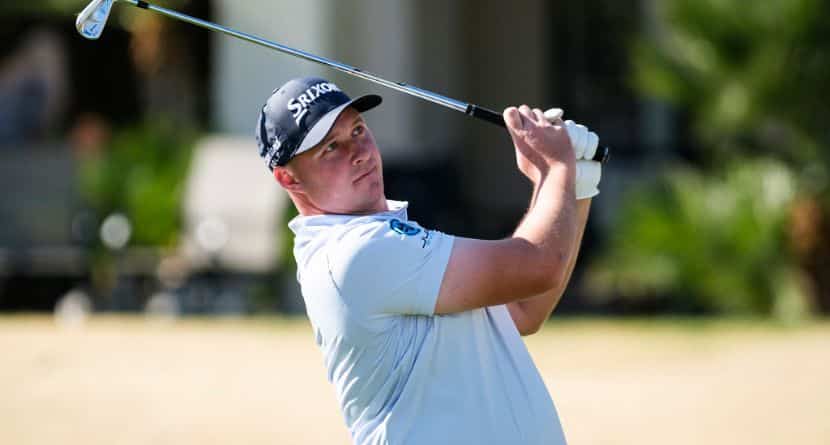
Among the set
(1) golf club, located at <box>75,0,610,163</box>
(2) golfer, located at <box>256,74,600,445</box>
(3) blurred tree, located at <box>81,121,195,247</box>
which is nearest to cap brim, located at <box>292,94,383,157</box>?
(2) golfer, located at <box>256,74,600,445</box>

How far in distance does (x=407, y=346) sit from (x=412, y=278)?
18 cm

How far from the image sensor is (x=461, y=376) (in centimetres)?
318

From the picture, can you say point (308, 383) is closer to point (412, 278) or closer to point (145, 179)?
point (145, 179)

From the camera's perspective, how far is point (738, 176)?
1209 cm

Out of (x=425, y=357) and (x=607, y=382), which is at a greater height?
(x=425, y=357)

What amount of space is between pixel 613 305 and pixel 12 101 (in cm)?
796

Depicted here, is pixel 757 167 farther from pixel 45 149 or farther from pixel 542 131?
pixel 542 131

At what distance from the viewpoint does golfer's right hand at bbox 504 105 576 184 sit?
10.6ft

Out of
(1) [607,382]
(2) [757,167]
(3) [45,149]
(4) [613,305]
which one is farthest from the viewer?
→ (3) [45,149]

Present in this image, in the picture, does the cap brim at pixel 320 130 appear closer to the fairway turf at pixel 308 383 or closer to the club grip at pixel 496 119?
the club grip at pixel 496 119

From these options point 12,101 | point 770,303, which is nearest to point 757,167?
point 770,303

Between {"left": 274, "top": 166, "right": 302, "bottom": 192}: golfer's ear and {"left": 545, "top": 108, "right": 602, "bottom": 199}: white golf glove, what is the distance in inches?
22.9

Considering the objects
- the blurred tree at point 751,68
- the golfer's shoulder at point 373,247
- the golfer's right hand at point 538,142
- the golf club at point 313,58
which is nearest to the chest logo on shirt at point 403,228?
the golfer's shoulder at point 373,247

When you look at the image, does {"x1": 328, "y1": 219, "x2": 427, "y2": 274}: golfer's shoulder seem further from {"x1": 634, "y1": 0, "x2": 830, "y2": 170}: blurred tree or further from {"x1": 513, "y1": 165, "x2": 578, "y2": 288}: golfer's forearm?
{"x1": 634, "y1": 0, "x2": 830, "y2": 170}: blurred tree
